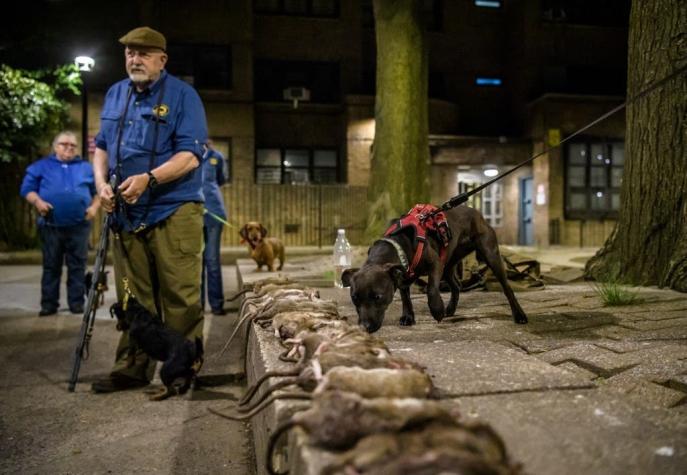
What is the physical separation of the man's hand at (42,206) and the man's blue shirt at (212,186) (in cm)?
196

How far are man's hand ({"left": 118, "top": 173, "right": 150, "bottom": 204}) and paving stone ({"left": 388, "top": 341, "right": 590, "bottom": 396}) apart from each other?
6.05 ft

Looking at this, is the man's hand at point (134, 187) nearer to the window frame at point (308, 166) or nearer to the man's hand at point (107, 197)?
the man's hand at point (107, 197)

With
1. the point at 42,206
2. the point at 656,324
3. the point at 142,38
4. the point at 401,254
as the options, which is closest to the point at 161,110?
the point at 142,38

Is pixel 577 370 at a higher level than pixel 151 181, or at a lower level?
lower

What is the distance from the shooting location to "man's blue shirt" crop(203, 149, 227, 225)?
21.9 feet

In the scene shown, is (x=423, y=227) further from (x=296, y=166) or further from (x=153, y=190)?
(x=296, y=166)

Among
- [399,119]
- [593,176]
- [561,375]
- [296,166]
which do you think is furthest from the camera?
[296,166]

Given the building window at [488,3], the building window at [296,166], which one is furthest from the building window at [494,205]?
the building window at [488,3]

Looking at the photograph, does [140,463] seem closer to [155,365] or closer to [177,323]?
[177,323]

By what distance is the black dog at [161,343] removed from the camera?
355cm

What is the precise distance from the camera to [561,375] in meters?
2.16

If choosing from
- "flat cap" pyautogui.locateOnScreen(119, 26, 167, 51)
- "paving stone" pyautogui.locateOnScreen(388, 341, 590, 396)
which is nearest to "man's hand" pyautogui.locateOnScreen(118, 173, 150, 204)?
"flat cap" pyautogui.locateOnScreen(119, 26, 167, 51)

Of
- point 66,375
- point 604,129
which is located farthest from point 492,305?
point 604,129

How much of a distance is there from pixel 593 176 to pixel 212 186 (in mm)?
17085
